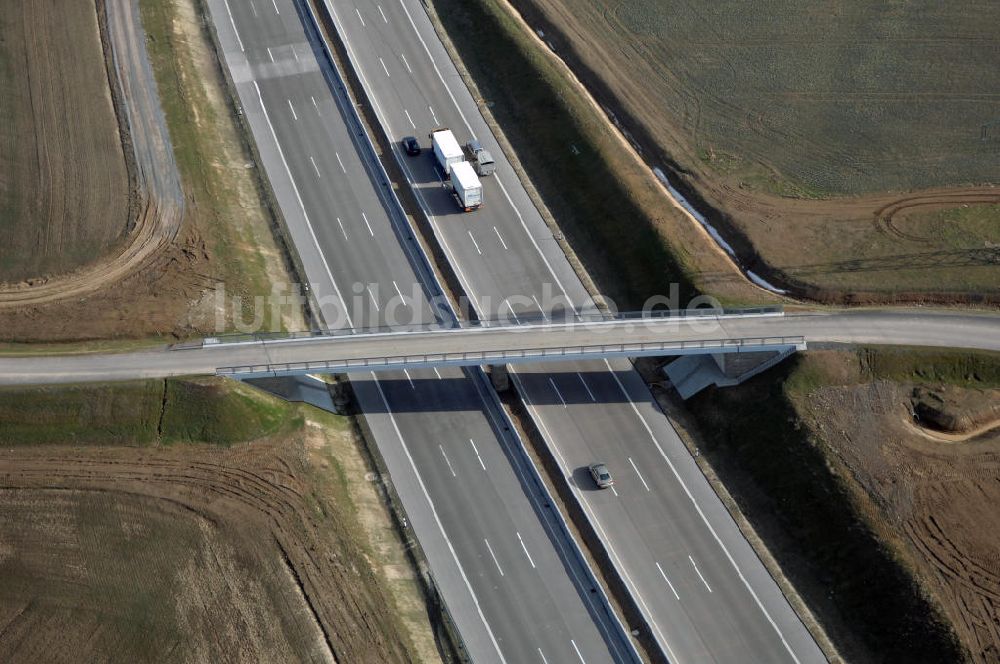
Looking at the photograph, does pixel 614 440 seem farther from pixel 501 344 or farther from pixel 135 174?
pixel 135 174

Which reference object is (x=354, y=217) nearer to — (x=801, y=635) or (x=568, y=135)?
(x=568, y=135)

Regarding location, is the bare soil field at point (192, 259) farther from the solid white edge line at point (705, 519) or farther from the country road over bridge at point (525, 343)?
the solid white edge line at point (705, 519)

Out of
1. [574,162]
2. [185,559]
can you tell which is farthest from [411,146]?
[185,559]

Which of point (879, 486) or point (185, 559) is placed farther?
point (879, 486)

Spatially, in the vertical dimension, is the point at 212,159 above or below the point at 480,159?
above

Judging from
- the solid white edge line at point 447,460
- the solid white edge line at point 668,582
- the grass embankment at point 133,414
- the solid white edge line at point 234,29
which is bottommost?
the solid white edge line at point 668,582

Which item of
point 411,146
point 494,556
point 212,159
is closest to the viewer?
point 494,556

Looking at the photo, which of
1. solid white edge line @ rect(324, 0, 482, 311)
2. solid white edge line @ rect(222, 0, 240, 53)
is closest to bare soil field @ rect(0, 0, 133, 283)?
solid white edge line @ rect(222, 0, 240, 53)

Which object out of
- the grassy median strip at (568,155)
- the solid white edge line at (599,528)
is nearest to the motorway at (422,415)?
the solid white edge line at (599,528)
